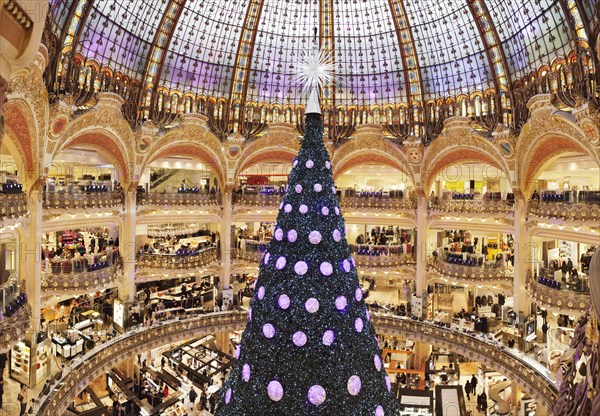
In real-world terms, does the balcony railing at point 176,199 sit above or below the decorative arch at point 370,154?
below

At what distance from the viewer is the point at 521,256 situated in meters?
26.6

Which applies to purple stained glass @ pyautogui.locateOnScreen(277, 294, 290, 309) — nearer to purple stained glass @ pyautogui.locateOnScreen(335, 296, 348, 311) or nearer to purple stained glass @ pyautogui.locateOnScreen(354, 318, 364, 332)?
purple stained glass @ pyautogui.locateOnScreen(335, 296, 348, 311)

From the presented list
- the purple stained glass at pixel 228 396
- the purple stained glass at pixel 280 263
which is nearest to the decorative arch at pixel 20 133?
the purple stained glass at pixel 280 263

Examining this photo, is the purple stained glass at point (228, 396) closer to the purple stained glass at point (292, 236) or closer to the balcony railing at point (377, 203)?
the purple stained glass at point (292, 236)

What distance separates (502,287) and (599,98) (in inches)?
529

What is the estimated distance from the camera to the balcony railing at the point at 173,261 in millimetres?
28734

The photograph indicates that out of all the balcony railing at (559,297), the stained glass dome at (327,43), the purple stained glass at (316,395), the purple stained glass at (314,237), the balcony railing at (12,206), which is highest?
the stained glass dome at (327,43)

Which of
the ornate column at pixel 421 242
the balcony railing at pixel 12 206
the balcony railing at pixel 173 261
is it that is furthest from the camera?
the ornate column at pixel 421 242

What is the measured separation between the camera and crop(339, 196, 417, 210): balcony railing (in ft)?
104

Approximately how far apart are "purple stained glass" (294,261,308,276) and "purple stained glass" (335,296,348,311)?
571 millimetres

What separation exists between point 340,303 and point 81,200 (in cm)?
2229

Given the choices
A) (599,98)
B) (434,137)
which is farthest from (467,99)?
(599,98)

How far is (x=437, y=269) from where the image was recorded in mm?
29859

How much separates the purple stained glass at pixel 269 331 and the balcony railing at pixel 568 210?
20.7 m
